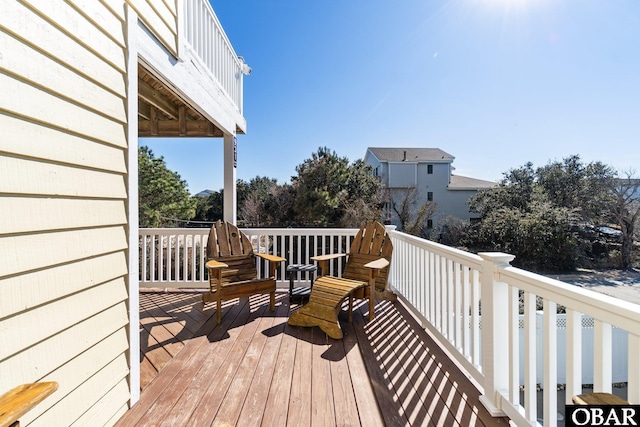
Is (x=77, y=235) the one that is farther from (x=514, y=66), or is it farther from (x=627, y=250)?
(x=627, y=250)

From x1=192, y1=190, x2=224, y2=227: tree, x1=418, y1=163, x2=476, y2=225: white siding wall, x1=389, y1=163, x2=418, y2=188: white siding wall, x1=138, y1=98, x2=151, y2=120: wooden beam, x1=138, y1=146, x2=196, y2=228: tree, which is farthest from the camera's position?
x1=418, y1=163, x2=476, y2=225: white siding wall

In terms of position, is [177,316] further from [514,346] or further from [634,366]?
[634,366]

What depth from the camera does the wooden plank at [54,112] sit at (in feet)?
3.78

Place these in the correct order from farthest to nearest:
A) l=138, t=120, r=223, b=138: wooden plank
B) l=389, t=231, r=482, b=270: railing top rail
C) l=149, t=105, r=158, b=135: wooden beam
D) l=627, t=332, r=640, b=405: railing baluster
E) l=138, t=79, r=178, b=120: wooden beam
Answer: l=138, t=120, r=223, b=138: wooden plank → l=149, t=105, r=158, b=135: wooden beam → l=138, t=79, r=178, b=120: wooden beam → l=389, t=231, r=482, b=270: railing top rail → l=627, t=332, r=640, b=405: railing baluster

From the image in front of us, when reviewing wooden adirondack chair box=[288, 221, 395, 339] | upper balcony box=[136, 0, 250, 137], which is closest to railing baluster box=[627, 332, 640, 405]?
wooden adirondack chair box=[288, 221, 395, 339]

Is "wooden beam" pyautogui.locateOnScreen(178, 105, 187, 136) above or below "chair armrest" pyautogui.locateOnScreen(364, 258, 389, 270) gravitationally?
above

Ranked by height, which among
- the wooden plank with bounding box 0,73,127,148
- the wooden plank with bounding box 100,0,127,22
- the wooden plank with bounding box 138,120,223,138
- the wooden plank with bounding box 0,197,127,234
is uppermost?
the wooden plank with bounding box 138,120,223,138

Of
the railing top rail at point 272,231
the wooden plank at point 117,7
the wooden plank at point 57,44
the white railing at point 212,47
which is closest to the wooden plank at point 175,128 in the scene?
the white railing at point 212,47

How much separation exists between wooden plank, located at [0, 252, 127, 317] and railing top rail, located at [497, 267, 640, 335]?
216 cm

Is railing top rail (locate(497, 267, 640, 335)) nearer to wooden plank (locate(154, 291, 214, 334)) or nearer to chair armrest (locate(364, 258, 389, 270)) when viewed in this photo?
chair armrest (locate(364, 258, 389, 270))

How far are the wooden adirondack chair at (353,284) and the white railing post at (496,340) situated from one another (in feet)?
4.27

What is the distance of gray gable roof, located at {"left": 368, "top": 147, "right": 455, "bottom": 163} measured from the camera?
19.4 metres

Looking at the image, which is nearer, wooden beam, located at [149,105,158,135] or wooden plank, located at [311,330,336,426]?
wooden plank, located at [311,330,336,426]

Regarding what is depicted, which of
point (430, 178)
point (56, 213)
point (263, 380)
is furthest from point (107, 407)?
point (430, 178)
